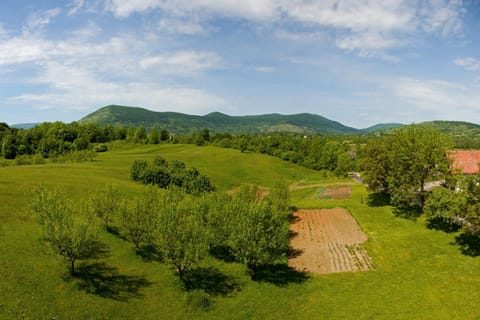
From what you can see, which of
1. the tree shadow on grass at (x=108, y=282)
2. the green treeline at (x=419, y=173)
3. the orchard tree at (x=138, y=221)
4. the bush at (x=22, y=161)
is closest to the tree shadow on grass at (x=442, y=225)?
the green treeline at (x=419, y=173)

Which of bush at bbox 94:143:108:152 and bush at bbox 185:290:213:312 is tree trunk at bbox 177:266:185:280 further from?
bush at bbox 94:143:108:152

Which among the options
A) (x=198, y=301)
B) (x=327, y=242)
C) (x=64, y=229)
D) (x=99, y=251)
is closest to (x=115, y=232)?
(x=99, y=251)

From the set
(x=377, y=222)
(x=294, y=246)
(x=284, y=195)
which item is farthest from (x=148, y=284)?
(x=377, y=222)

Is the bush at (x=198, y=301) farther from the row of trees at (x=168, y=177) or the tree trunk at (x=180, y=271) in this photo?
the row of trees at (x=168, y=177)

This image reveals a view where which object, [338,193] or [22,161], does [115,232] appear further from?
[22,161]

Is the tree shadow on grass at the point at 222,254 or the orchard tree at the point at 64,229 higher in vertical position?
the orchard tree at the point at 64,229

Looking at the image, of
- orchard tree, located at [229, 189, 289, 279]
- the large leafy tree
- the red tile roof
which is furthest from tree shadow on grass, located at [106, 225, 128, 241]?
the red tile roof
